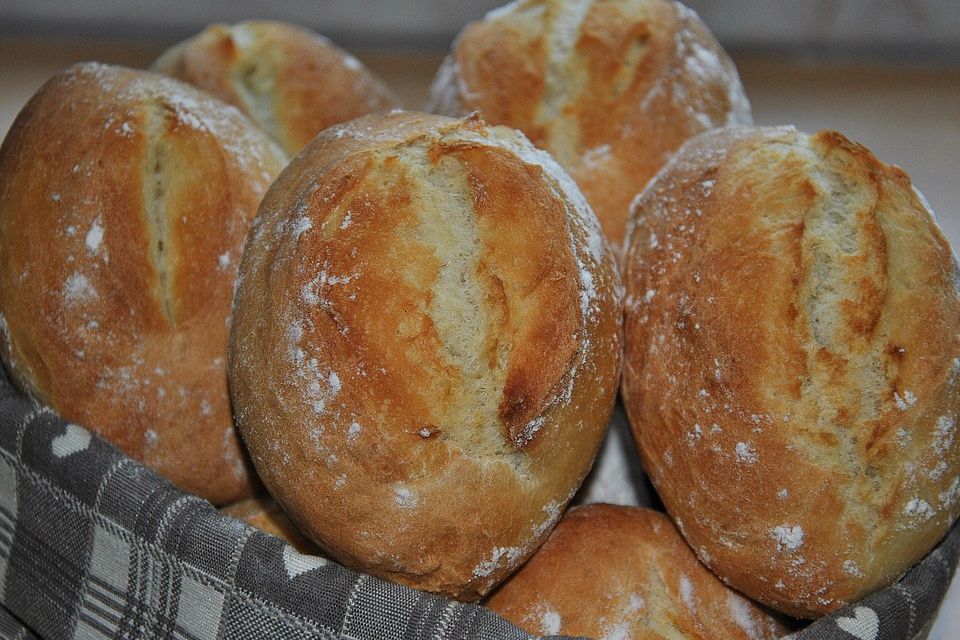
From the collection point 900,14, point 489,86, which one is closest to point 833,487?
point 489,86

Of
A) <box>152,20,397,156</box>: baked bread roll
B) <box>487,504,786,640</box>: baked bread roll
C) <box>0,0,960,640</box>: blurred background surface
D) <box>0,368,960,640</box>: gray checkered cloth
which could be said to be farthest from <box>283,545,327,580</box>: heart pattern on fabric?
<box>0,0,960,640</box>: blurred background surface

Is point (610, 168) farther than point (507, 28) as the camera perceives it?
No

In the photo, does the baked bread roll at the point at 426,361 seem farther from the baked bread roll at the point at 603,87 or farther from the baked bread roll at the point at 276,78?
the baked bread roll at the point at 276,78

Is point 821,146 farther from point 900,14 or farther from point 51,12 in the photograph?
point 51,12

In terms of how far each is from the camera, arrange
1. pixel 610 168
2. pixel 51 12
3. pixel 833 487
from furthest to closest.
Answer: pixel 51 12
pixel 610 168
pixel 833 487

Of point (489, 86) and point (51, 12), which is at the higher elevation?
point (489, 86)

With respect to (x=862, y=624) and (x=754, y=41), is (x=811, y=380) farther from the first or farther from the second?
(x=754, y=41)

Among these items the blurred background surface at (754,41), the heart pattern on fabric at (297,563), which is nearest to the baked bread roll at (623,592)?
the heart pattern on fabric at (297,563)
